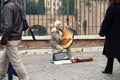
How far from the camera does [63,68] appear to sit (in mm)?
11125

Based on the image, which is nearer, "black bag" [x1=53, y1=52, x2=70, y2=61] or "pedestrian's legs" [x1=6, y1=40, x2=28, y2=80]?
"pedestrian's legs" [x1=6, y1=40, x2=28, y2=80]

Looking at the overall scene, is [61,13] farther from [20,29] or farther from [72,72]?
[20,29]

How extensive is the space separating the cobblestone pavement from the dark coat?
0.55 metres

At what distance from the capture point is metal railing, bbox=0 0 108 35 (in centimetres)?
1470

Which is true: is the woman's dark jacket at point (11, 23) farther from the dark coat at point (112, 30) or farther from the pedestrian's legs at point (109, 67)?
the pedestrian's legs at point (109, 67)

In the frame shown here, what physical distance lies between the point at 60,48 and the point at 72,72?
5.22 feet

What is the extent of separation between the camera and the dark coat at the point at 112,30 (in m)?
9.86

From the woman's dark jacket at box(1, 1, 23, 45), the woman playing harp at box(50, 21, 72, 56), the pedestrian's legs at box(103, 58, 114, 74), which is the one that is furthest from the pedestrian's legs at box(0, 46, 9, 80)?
the woman playing harp at box(50, 21, 72, 56)

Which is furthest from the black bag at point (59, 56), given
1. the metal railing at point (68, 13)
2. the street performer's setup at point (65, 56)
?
the metal railing at point (68, 13)

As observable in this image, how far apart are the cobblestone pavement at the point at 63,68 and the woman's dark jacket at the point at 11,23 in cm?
164

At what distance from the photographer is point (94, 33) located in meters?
15.1

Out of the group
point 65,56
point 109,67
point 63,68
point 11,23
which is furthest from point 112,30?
point 11,23

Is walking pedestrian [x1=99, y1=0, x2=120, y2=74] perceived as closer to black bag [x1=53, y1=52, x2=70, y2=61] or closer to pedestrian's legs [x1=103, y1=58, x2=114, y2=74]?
pedestrian's legs [x1=103, y1=58, x2=114, y2=74]

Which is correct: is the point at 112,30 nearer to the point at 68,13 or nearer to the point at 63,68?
the point at 63,68
